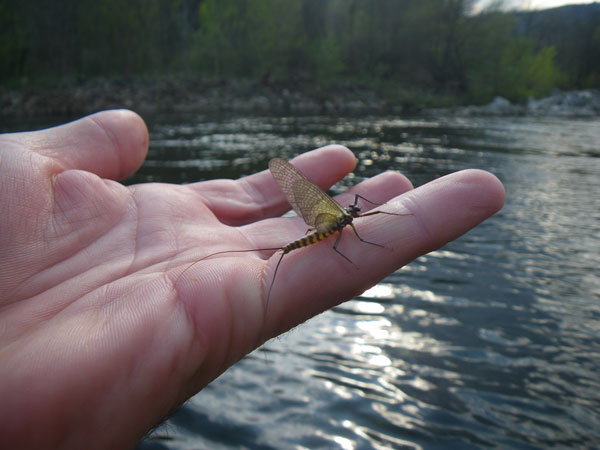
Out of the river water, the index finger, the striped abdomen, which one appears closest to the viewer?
the striped abdomen

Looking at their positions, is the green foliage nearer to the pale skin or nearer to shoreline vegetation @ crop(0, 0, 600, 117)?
shoreline vegetation @ crop(0, 0, 600, 117)

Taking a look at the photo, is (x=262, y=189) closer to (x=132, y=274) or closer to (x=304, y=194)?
(x=304, y=194)

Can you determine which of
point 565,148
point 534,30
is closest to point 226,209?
point 565,148

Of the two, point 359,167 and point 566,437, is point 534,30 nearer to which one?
point 359,167

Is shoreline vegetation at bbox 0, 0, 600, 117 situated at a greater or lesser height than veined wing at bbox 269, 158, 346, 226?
greater

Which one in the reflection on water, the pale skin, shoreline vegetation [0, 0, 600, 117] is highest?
shoreline vegetation [0, 0, 600, 117]

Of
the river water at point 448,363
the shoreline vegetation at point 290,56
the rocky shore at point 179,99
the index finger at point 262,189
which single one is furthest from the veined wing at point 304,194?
the rocky shore at point 179,99

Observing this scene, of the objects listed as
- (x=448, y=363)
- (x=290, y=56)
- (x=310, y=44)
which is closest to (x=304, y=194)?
(x=448, y=363)

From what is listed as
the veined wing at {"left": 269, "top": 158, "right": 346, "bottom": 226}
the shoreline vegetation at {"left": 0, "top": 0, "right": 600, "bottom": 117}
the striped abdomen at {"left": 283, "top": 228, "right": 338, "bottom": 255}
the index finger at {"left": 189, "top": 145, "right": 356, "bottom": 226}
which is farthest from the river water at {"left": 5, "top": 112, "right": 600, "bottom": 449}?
the shoreline vegetation at {"left": 0, "top": 0, "right": 600, "bottom": 117}

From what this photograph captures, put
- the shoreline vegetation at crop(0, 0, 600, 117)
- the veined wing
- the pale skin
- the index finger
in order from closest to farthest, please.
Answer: the pale skin < the veined wing < the index finger < the shoreline vegetation at crop(0, 0, 600, 117)
